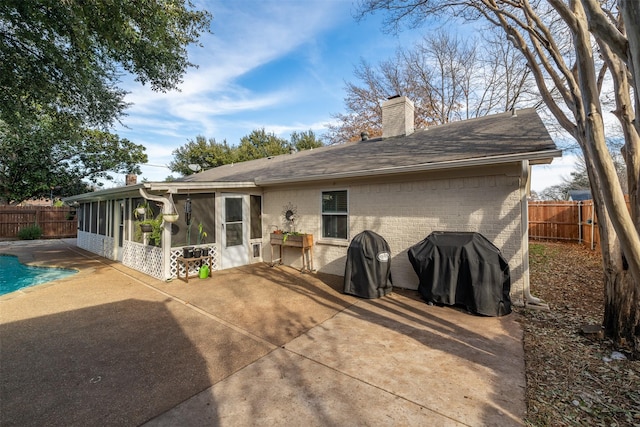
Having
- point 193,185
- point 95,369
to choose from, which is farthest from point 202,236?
point 95,369

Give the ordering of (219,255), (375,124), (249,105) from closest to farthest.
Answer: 1. (219,255)
2. (249,105)
3. (375,124)

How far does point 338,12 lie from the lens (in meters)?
7.80

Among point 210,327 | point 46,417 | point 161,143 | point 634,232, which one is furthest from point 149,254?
point 161,143

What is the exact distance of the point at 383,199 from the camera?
6.18 m

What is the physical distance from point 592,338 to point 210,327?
5.18m

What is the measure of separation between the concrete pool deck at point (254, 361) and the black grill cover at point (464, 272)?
0.83ft

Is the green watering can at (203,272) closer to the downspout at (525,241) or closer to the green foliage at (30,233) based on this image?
the downspout at (525,241)

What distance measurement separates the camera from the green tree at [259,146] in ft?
76.0

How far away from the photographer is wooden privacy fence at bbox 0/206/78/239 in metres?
16.4

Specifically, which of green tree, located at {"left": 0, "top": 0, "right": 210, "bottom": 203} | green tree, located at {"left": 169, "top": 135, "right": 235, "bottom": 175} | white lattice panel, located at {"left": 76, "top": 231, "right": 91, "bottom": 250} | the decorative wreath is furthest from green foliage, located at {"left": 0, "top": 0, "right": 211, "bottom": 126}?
green tree, located at {"left": 169, "top": 135, "right": 235, "bottom": 175}

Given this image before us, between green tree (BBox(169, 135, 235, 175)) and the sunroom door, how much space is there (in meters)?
16.0

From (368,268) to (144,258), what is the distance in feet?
19.8

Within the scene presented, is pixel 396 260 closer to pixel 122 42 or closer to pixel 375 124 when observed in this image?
pixel 122 42

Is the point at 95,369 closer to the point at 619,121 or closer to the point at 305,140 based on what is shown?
the point at 619,121
